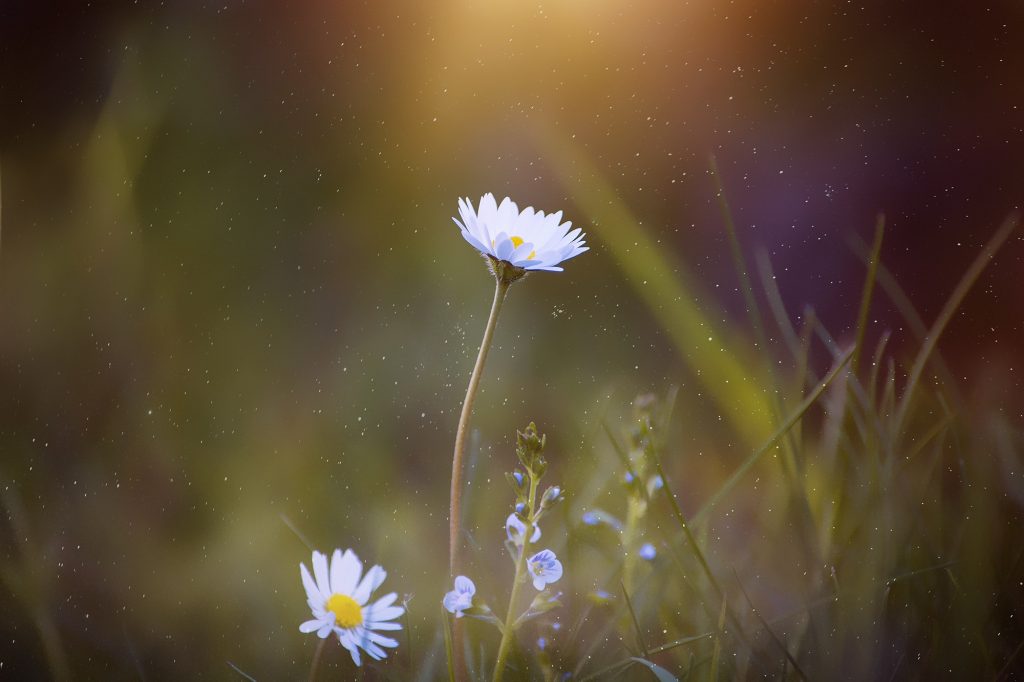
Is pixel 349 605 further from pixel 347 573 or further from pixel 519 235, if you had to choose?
pixel 519 235

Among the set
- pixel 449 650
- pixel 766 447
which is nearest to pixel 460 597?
pixel 449 650

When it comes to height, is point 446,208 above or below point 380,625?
above

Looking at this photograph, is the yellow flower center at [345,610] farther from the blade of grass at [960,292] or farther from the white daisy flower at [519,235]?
the blade of grass at [960,292]

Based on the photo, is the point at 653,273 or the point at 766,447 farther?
the point at 653,273

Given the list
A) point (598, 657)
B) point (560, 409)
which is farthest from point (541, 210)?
point (598, 657)

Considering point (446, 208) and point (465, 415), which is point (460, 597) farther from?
point (446, 208)

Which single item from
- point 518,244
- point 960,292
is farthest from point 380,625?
point 960,292
